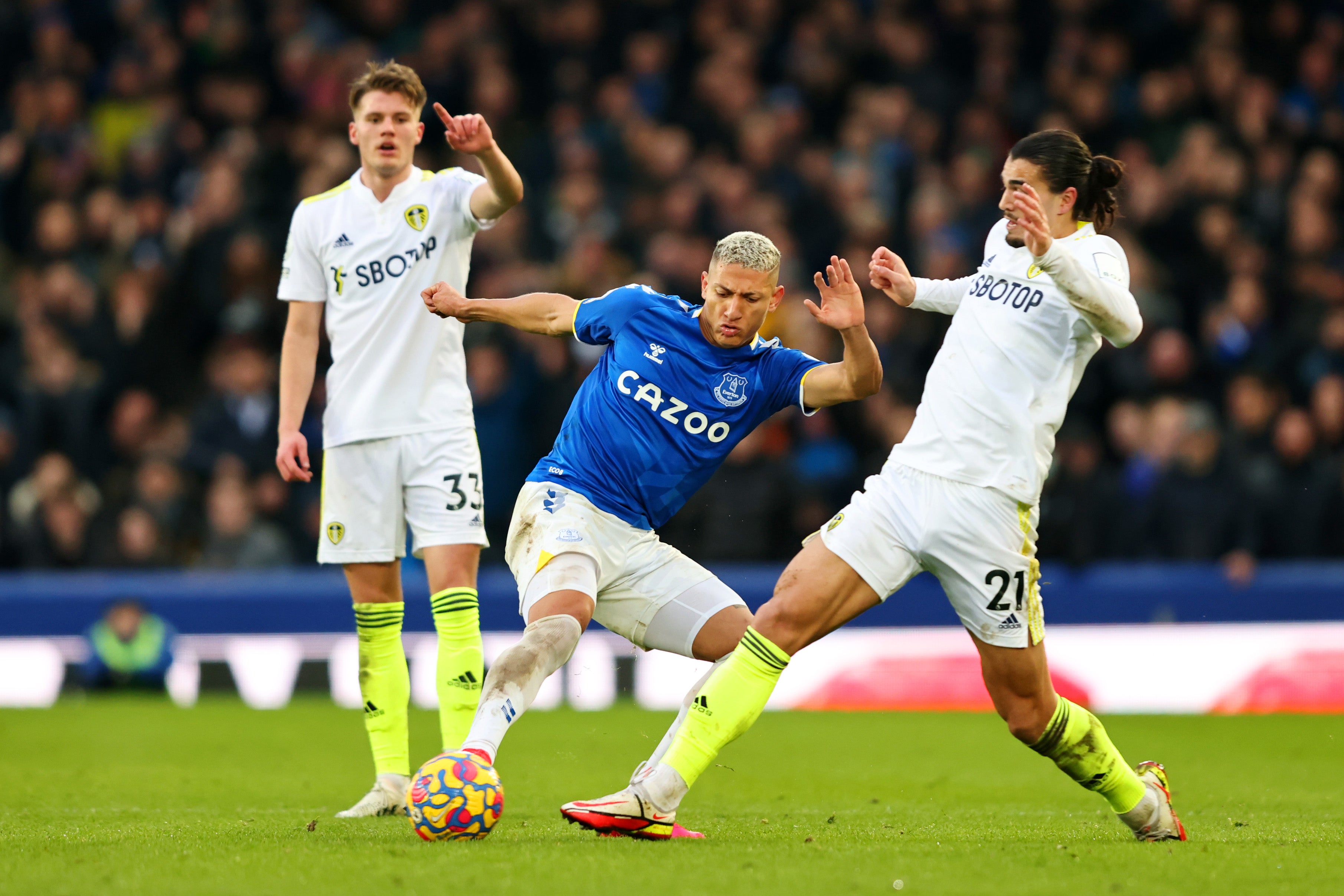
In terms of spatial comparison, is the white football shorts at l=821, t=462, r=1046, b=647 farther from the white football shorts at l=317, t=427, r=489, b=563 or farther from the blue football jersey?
the white football shorts at l=317, t=427, r=489, b=563

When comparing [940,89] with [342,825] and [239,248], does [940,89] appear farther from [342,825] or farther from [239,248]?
[342,825]

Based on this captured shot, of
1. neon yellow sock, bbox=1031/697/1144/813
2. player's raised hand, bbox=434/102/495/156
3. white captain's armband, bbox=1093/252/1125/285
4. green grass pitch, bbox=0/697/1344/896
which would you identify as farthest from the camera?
player's raised hand, bbox=434/102/495/156

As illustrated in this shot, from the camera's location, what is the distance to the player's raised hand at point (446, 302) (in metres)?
6.10

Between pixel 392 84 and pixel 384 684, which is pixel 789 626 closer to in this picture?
pixel 384 684

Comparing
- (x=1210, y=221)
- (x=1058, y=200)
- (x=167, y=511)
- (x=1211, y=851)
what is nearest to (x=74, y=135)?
(x=167, y=511)

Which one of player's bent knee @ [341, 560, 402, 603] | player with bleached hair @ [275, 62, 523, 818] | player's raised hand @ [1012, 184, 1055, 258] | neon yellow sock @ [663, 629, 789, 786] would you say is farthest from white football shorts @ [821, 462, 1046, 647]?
player's bent knee @ [341, 560, 402, 603]

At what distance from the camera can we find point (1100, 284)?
547cm

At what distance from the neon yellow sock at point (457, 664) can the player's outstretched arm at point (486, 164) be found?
5.33 ft

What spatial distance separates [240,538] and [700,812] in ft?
24.2

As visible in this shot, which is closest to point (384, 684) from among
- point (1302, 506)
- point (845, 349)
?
point (845, 349)

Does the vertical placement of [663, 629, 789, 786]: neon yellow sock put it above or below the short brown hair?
below

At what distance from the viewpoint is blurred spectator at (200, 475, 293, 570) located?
43.3 ft

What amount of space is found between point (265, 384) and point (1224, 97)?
8.88m

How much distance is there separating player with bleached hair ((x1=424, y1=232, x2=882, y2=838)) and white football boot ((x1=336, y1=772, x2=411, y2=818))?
46.0 inches
